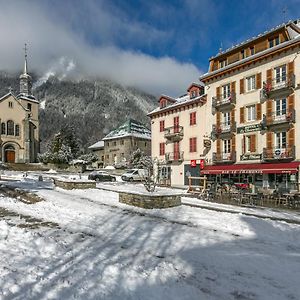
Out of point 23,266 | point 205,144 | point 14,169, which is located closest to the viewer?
point 23,266

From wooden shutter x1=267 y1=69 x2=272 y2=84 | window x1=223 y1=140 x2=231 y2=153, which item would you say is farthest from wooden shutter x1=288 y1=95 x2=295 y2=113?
window x1=223 y1=140 x2=231 y2=153

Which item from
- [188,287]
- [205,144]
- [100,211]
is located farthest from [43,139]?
[188,287]

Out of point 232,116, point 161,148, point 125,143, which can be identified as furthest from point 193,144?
point 125,143

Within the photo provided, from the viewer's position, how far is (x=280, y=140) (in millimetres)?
27812

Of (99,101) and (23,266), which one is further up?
(99,101)

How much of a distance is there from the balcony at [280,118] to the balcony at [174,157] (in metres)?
11.6

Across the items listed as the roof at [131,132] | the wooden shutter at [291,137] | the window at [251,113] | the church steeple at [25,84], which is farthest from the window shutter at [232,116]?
the church steeple at [25,84]

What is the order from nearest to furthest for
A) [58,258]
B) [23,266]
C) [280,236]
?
[23,266], [58,258], [280,236]

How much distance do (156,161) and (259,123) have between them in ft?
51.3

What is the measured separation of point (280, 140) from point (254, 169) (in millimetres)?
3440

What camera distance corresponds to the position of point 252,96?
29969 mm

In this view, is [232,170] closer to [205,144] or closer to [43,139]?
[205,144]

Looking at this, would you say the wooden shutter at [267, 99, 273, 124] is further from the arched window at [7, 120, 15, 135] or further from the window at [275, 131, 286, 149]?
the arched window at [7, 120, 15, 135]

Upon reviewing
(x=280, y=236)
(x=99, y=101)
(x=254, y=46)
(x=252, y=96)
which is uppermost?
(x=99, y=101)
